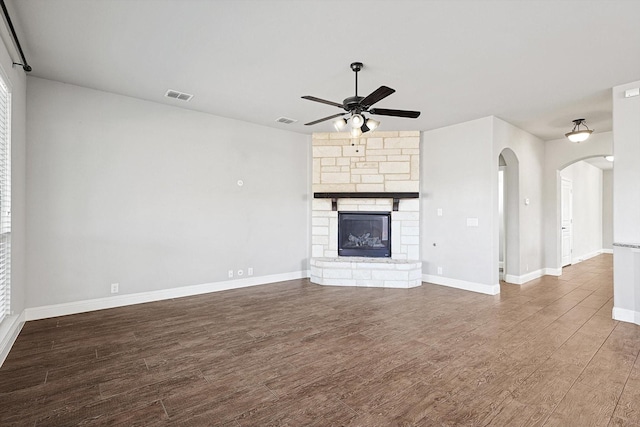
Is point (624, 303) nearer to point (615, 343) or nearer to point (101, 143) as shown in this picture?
point (615, 343)

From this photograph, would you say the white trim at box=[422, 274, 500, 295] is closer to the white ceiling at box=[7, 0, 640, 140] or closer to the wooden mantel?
the wooden mantel

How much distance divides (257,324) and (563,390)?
2926 millimetres

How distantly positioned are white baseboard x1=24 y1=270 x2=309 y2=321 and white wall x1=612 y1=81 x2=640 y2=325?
4.95 meters

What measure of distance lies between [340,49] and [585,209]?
9.80 metres

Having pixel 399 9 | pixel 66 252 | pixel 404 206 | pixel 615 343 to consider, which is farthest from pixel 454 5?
pixel 66 252

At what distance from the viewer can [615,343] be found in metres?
3.29

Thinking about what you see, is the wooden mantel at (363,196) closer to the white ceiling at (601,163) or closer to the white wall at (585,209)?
the white wall at (585,209)

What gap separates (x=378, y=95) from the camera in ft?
10.1

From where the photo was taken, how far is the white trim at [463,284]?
5.25 m

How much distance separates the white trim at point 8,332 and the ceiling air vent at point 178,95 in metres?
3.14

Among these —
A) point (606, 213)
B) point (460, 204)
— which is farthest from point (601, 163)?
point (460, 204)

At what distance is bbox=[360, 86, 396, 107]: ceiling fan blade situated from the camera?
9.63 feet

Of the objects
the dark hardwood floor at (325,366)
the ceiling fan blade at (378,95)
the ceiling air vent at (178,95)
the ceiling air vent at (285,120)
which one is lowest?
the dark hardwood floor at (325,366)

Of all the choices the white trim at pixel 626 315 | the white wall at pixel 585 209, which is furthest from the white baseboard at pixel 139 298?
the white wall at pixel 585 209
